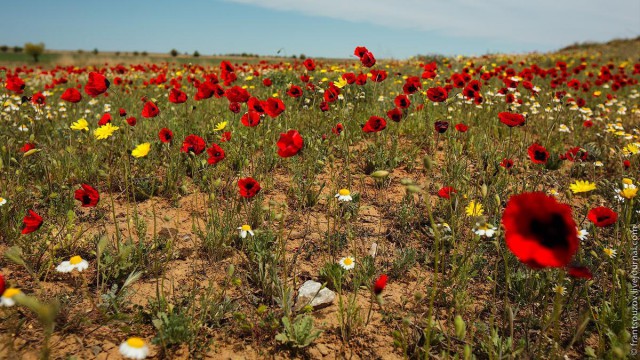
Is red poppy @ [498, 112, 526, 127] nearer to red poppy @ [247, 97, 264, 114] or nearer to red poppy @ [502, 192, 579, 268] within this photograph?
red poppy @ [502, 192, 579, 268]

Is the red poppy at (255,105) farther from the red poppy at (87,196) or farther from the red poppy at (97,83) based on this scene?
the red poppy at (87,196)

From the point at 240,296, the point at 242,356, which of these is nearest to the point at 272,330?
the point at 242,356

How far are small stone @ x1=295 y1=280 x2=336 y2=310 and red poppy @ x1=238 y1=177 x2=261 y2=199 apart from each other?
0.70 meters

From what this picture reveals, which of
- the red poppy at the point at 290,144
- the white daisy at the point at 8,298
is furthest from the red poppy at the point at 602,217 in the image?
the white daisy at the point at 8,298

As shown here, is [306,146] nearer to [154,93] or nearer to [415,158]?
[415,158]

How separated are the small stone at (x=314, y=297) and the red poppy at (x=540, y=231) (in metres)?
1.34

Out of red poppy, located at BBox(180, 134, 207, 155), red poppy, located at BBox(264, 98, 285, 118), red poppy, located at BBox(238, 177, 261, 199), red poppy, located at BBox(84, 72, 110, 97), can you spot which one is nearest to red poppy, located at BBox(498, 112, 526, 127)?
red poppy, located at BBox(264, 98, 285, 118)

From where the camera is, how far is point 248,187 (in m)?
2.45

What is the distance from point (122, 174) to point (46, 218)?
74 centimetres

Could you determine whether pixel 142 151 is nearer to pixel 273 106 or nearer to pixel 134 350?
pixel 273 106

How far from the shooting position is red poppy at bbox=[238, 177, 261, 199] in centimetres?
240

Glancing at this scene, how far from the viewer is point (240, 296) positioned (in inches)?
97.7

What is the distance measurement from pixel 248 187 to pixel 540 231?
1679 millimetres

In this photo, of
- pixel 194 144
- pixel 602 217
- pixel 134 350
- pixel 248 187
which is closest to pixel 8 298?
pixel 134 350
